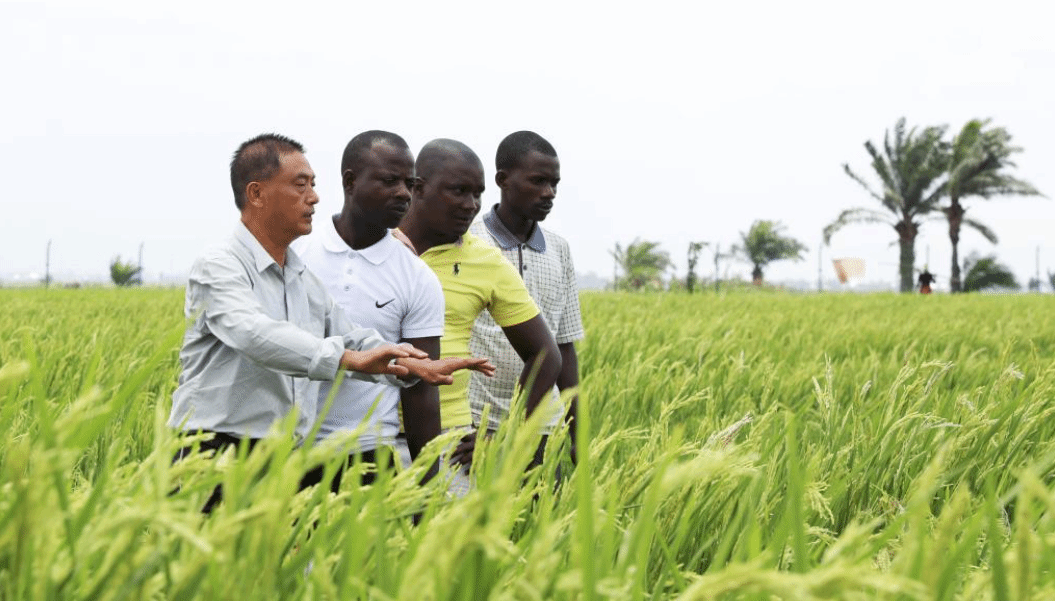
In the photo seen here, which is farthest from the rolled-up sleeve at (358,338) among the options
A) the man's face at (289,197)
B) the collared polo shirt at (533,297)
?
the collared polo shirt at (533,297)

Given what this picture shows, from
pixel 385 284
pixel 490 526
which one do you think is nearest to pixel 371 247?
pixel 385 284

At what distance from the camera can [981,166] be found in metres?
31.0

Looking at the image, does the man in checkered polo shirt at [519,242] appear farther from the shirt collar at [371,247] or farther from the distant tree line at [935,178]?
the distant tree line at [935,178]

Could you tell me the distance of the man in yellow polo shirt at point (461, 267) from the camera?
7.52ft

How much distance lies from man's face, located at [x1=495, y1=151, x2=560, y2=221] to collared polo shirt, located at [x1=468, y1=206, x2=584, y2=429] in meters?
0.08

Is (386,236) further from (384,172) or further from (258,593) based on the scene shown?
(258,593)

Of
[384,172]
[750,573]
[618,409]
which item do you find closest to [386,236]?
[384,172]

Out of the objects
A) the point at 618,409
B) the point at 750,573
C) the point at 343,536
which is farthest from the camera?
the point at 618,409

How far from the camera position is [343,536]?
3.45ft

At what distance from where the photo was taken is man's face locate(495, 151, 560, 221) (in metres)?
2.70

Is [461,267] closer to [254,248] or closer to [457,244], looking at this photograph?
[457,244]

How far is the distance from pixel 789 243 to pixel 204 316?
2186 inches

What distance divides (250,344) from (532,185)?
122 centimetres

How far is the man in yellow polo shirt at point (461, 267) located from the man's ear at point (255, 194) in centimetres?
57
